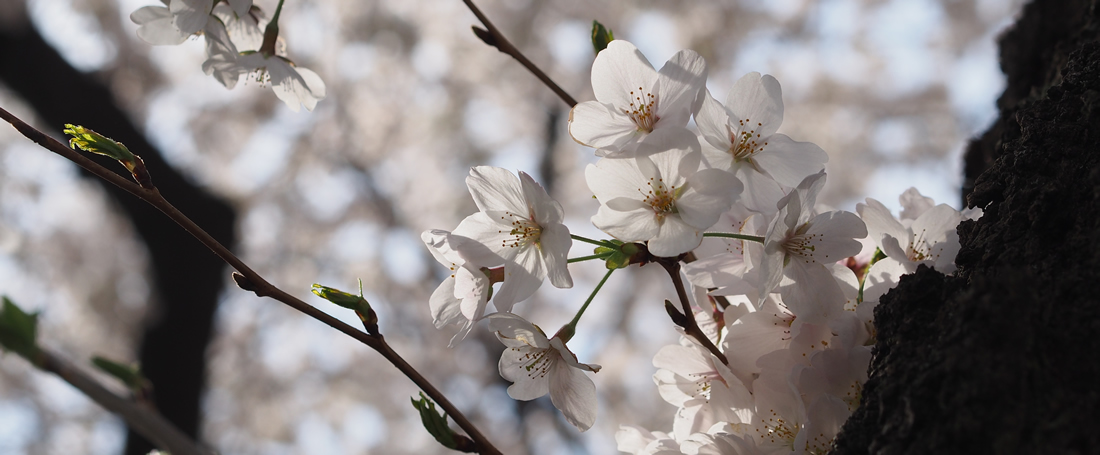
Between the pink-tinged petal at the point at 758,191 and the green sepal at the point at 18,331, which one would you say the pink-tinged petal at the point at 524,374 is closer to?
the pink-tinged petal at the point at 758,191

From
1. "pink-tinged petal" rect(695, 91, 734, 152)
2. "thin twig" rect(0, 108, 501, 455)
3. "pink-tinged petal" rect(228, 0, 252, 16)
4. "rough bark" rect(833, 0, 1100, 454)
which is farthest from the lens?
"pink-tinged petal" rect(228, 0, 252, 16)

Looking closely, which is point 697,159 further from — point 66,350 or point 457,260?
point 66,350

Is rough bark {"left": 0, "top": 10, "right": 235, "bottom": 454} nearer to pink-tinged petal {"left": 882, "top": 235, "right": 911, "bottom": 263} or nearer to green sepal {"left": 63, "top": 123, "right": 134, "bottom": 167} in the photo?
green sepal {"left": 63, "top": 123, "right": 134, "bottom": 167}

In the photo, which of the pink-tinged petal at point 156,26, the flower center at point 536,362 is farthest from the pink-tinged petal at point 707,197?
the pink-tinged petal at point 156,26

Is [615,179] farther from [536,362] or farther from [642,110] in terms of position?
[536,362]

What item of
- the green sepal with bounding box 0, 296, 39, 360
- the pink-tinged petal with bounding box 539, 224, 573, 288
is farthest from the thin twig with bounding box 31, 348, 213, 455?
the pink-tinged petal with bounding box 539, 224, 573, 288

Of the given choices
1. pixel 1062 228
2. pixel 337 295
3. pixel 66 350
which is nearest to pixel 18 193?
pixel 66 350
